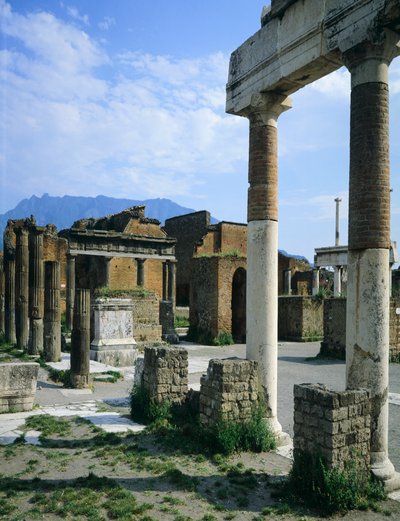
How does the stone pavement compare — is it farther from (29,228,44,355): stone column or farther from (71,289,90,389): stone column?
(29,228,44,355): stone column

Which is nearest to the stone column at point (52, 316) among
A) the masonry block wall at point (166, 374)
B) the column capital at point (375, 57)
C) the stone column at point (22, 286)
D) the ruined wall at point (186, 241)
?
the stone column at point (22, 286)

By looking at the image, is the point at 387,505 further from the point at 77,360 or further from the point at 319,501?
the point at 77,360

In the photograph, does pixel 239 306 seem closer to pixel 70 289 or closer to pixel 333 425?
pixel 70 289

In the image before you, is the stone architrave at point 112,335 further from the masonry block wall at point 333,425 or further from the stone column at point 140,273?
the masonry block wall at point 333,425

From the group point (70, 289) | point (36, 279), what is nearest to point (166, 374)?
point (36, 279)

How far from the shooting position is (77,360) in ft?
36.9

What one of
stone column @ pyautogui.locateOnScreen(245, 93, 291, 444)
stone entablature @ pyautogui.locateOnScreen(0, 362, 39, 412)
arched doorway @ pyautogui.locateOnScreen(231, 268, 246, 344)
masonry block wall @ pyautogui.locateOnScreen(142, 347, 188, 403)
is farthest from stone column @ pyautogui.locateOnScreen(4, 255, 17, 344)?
stone column @ pyautogui.locateOnScreen(245, 93, 291, 444)

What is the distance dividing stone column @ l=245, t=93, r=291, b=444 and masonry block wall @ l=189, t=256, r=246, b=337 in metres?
15.0

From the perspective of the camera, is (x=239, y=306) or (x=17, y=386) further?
(x=239, y=306)

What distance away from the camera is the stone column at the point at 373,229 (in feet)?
17.3

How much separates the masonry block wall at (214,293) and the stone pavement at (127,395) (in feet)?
11.9

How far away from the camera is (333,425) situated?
477 cm

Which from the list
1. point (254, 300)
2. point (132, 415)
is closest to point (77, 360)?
point (132, 415)

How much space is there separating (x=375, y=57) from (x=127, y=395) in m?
8.27
